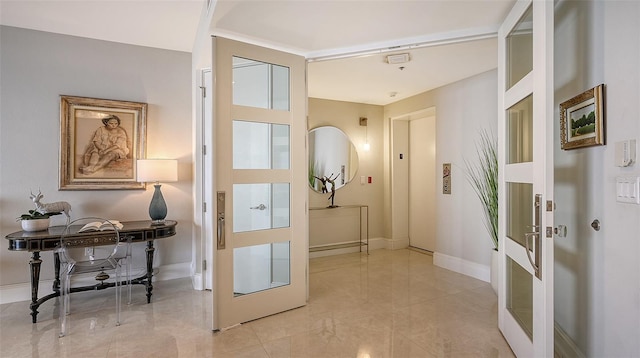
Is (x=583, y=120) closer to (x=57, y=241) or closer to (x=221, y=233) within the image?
(x=221, y=233)

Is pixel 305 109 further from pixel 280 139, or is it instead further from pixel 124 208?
pixel 124 208

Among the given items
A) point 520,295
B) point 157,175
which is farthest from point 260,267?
point 520,295

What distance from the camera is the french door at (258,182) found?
2652mm

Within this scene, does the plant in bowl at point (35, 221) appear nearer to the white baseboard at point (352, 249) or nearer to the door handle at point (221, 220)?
the door handle at point (221, 220)

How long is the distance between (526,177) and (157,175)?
3365 mm

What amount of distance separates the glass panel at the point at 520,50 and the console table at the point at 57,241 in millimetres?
3406

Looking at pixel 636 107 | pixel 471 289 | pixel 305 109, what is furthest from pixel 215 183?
pixel 471 289

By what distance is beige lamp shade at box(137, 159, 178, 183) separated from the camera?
11.2 feet

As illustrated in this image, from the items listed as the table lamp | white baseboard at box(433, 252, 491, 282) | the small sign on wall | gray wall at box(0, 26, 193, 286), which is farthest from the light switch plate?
gray wall at box(0, 26, 193, 286)

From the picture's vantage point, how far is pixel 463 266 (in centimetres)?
414

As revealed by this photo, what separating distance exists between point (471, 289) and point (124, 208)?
158 inches

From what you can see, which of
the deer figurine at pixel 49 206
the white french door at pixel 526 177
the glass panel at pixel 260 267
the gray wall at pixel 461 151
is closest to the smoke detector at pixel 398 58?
the white french door at pixel 526 177

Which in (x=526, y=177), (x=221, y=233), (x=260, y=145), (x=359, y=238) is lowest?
(x=359, y=238)

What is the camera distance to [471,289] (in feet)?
11.7
